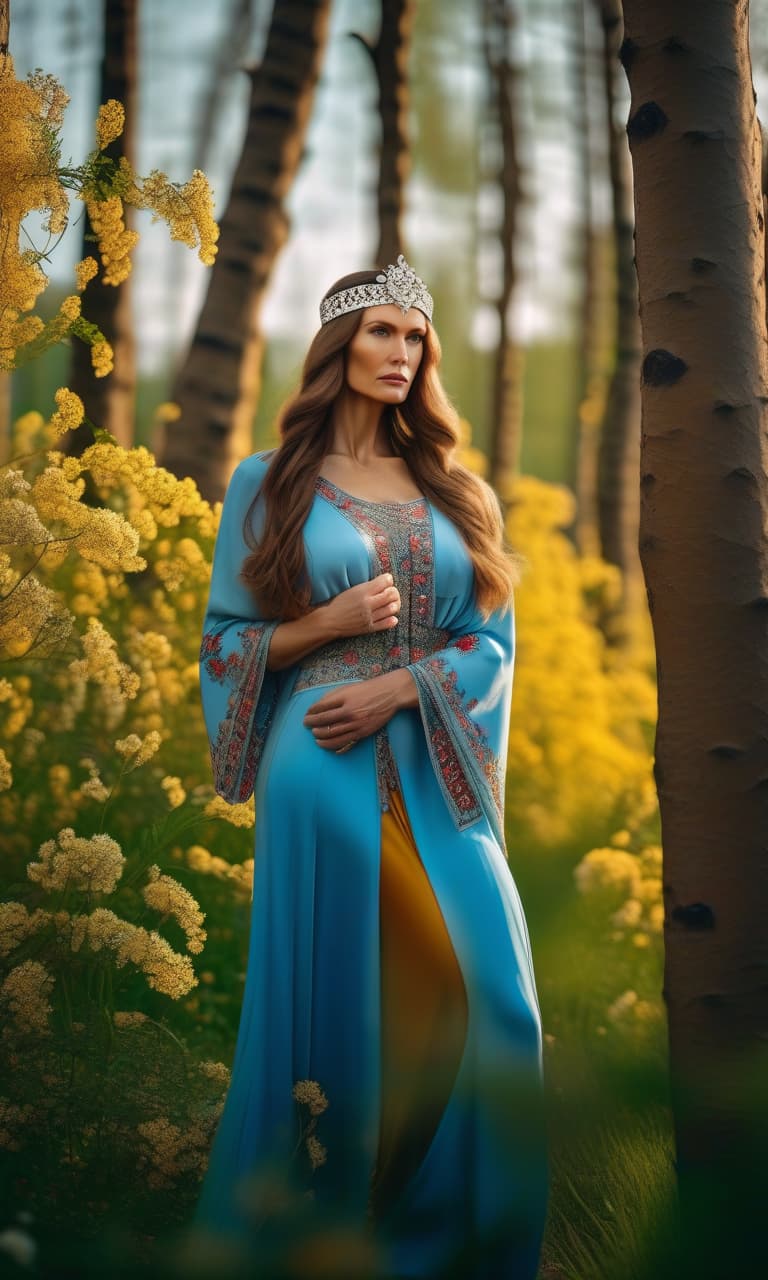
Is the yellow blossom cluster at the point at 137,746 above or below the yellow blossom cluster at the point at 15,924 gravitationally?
above

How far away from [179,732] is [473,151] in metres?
14.7

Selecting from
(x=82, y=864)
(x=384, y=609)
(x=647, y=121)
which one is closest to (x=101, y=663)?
(x=82, y=864)

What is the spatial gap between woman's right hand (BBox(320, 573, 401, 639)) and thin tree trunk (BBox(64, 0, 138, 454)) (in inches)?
93.2

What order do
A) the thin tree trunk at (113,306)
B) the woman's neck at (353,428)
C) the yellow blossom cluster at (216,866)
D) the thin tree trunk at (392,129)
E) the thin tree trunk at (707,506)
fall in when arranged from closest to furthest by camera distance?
the thin tree trunk at (707,506)
the woman's neck at (353,428)
the yellow blossom cluster at (216,866)
the thin tree trunk at (113,306)
the thin tree trunk at (392,129)

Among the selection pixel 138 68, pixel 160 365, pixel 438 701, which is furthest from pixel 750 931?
pixel 160 365

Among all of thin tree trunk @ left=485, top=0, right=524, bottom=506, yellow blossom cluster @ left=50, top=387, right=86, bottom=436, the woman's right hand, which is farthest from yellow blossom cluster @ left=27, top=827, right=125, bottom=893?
thin tree trunk @ left=485, top=0, right=524, bottom=506

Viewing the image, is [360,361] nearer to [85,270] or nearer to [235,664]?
[85,270]

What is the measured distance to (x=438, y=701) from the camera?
8.65 ft

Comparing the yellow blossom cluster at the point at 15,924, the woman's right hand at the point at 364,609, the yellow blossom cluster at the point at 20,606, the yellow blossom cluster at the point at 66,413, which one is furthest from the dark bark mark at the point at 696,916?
the yellow blossom cluster at the point at 66,413

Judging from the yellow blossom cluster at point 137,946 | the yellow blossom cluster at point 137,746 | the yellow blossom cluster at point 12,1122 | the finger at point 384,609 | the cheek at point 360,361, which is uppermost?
the cheek at point 360,361

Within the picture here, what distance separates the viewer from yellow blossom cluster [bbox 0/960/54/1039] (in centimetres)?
254

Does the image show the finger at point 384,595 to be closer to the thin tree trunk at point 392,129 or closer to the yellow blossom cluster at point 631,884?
the yellow blossom cluster at point 631,884

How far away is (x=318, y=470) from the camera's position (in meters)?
2.75

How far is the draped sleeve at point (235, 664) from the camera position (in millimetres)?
2684
